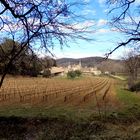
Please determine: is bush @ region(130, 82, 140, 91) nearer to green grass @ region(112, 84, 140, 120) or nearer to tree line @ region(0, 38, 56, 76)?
green grass @ region(112, 84, 140, 120)

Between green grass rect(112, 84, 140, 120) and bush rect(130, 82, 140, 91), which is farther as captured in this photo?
bush rect(130, 82, 140, 91)

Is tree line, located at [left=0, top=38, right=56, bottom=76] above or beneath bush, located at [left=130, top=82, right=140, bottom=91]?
above

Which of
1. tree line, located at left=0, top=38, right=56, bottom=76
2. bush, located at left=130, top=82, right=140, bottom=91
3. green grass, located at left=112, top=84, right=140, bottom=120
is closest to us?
tree line, located at left=0, top=38, right=56, bottom=76

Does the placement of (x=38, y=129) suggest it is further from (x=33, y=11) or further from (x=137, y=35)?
(x=137, y=35)

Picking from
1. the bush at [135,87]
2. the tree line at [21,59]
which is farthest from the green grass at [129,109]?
the bush at [135,87]

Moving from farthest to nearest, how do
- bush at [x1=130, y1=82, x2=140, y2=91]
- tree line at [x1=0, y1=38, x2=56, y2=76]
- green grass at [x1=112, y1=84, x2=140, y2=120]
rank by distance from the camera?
bush at [x1=130, y1=82, x2=140, y2=91]
green grass at [x1=112, y1=84, x2=140, y2=120]
tree line at [x1=0, y1=38, x2=56, y2=76]

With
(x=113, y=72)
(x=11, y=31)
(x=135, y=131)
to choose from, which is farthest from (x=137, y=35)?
(x=113, y=72)

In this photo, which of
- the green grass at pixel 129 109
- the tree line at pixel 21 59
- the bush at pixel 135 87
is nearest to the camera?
the tree line at pixel 21 59

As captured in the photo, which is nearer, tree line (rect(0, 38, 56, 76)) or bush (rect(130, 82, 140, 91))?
tree line (rect(0, 38, 56, 76))

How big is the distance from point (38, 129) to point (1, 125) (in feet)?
4.97

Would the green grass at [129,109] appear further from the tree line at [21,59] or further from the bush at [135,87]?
the bush at [135,87]

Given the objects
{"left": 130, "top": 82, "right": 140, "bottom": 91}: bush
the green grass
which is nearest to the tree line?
the green grass

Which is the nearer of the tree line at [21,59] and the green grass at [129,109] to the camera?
the tree line at [21,59]

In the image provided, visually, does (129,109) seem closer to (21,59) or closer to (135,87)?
(21,59)
